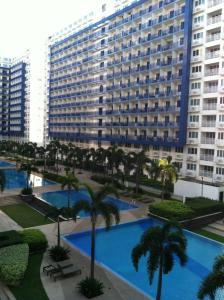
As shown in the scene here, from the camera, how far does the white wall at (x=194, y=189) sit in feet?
132

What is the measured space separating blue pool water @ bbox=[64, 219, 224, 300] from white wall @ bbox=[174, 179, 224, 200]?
12.1 meters

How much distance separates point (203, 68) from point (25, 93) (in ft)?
314

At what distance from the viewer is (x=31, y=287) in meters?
17.3

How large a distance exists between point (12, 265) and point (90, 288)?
484cm

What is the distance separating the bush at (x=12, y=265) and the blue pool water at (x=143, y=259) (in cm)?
673

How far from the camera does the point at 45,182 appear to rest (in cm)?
5356

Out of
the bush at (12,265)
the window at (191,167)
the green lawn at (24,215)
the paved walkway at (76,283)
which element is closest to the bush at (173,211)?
the green lawn at (24,215)

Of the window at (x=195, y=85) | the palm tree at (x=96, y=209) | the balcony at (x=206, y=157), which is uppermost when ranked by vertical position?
the window at (x=195, y=85)

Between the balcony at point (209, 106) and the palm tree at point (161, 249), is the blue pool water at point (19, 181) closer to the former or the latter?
the balcony at point (209, 106)

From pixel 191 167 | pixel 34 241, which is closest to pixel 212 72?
pixel 191 167

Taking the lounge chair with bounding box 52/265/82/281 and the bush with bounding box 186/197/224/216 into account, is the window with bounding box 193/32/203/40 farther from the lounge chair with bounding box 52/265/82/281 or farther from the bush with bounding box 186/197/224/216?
the lounge chair with bounding box 52/265/82/281

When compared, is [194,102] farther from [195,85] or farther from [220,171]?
[220,171]

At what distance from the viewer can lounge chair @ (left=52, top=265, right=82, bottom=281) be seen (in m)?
18.5

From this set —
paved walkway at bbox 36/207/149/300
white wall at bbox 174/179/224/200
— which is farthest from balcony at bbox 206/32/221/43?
paved walkway at bbox 36/207/149/300
